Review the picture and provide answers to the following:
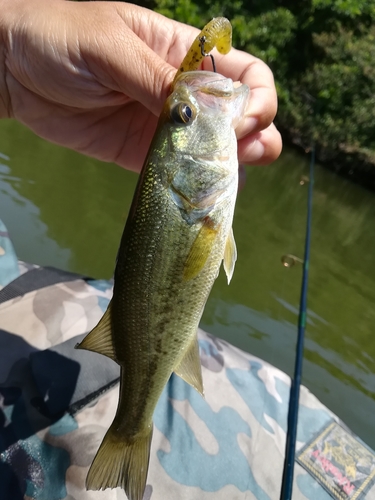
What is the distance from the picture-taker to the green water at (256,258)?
13.2 ft

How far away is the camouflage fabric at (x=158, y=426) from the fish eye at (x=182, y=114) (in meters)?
1.14

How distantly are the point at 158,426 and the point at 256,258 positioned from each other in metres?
4.12

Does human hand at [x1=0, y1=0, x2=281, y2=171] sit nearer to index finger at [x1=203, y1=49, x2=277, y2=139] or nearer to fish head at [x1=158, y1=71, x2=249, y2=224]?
index finger at [x1=203, y1=49, x2=277, y2=139]

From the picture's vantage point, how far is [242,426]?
6.75 feet

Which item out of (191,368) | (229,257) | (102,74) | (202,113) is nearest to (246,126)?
(202,113)

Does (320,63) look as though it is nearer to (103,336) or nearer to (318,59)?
(318,59)

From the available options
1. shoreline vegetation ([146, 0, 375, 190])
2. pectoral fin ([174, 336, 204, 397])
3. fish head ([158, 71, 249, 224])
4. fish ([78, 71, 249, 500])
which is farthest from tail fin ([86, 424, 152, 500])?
shoreline vegetation ([146, 0, 375, 190])

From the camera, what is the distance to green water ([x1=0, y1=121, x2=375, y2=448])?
4031 mm

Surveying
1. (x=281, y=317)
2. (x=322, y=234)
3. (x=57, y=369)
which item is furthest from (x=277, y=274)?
(x=57, y=369)

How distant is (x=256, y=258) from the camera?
19.2ft

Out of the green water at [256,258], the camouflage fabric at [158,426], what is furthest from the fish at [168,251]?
the green water at [256,258]

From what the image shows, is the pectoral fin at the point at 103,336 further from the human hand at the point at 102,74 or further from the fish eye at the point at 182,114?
the human hand at the point at 102,74

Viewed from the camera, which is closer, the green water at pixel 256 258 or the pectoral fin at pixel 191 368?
the pectoral fin at pixel 191 368

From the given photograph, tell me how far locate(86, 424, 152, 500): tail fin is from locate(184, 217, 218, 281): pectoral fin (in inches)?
24.0
